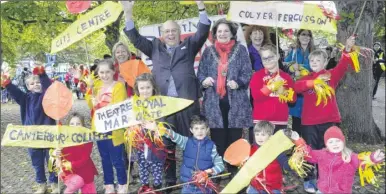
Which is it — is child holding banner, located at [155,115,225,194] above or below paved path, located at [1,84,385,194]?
above

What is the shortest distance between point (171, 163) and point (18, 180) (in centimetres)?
300

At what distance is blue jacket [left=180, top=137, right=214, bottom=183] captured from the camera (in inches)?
161

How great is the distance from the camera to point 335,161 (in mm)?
3666

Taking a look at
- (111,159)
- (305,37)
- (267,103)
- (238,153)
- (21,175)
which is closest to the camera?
(238,153)

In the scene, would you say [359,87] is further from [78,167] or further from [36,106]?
[36,106]

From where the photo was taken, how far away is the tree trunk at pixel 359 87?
607 cm

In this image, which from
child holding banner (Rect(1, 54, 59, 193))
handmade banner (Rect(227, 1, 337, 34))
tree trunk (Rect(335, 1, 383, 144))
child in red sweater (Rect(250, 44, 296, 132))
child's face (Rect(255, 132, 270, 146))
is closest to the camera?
handmade banner (Rect(227, 1, 337, 34))

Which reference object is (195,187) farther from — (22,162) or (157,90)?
(22,162)

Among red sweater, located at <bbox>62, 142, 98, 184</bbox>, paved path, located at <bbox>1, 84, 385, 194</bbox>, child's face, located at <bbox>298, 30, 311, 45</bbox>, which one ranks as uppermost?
child's face, located at <bbox>298, 30, 311, 45</bbox>

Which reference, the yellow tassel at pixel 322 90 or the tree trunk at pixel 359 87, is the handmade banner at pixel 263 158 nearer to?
the yellow tassel at pixel 322 90

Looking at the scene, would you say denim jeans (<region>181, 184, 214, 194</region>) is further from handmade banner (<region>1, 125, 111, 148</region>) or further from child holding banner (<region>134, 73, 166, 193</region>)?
handmade banner (<region>1, 125, 111, 148</region>)

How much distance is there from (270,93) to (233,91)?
447 millimetres

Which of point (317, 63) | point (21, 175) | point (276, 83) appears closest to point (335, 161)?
point (276, 83)

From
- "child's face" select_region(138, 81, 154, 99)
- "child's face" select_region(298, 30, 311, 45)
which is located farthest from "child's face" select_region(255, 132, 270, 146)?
"child's face" select_region(298, 30, 311, 45)
